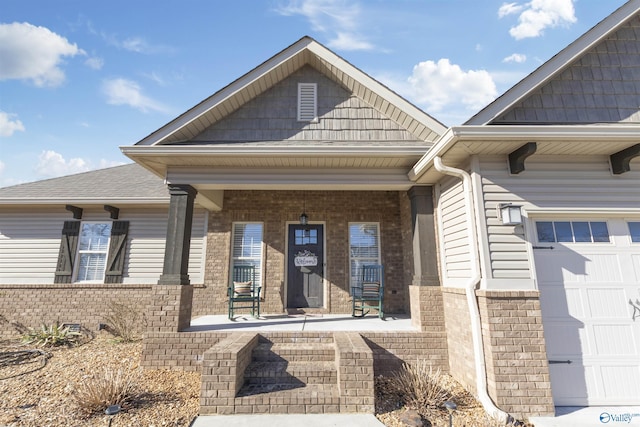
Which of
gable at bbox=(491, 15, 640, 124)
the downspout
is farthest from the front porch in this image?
gable at bbox=(491, 15, 640, 124)

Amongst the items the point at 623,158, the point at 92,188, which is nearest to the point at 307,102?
the point at 623,158

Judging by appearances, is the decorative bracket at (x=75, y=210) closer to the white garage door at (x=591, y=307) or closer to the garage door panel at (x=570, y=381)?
the white garage door at (x=591, y=307)

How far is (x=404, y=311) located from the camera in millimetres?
6465

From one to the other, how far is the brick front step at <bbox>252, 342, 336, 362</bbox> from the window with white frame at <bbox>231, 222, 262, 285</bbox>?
2.62 metres

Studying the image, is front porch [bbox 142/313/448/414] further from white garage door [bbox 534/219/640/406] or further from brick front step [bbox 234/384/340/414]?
white garage door [bbox 534/219/640/406]

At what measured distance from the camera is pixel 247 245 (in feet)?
22.7

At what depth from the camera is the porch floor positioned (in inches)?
187

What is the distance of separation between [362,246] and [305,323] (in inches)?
93.6

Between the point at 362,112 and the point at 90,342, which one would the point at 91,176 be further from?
the point at 362,112

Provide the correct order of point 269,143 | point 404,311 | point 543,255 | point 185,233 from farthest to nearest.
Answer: point 404,311 → point 269,143 → point 185,233 → point 543,255

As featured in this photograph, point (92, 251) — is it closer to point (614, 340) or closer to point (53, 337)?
point (53, 337)

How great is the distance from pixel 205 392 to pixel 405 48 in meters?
6.52

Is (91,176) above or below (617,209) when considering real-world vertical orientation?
above

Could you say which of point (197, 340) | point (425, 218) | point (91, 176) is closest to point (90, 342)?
point (197, 340)
